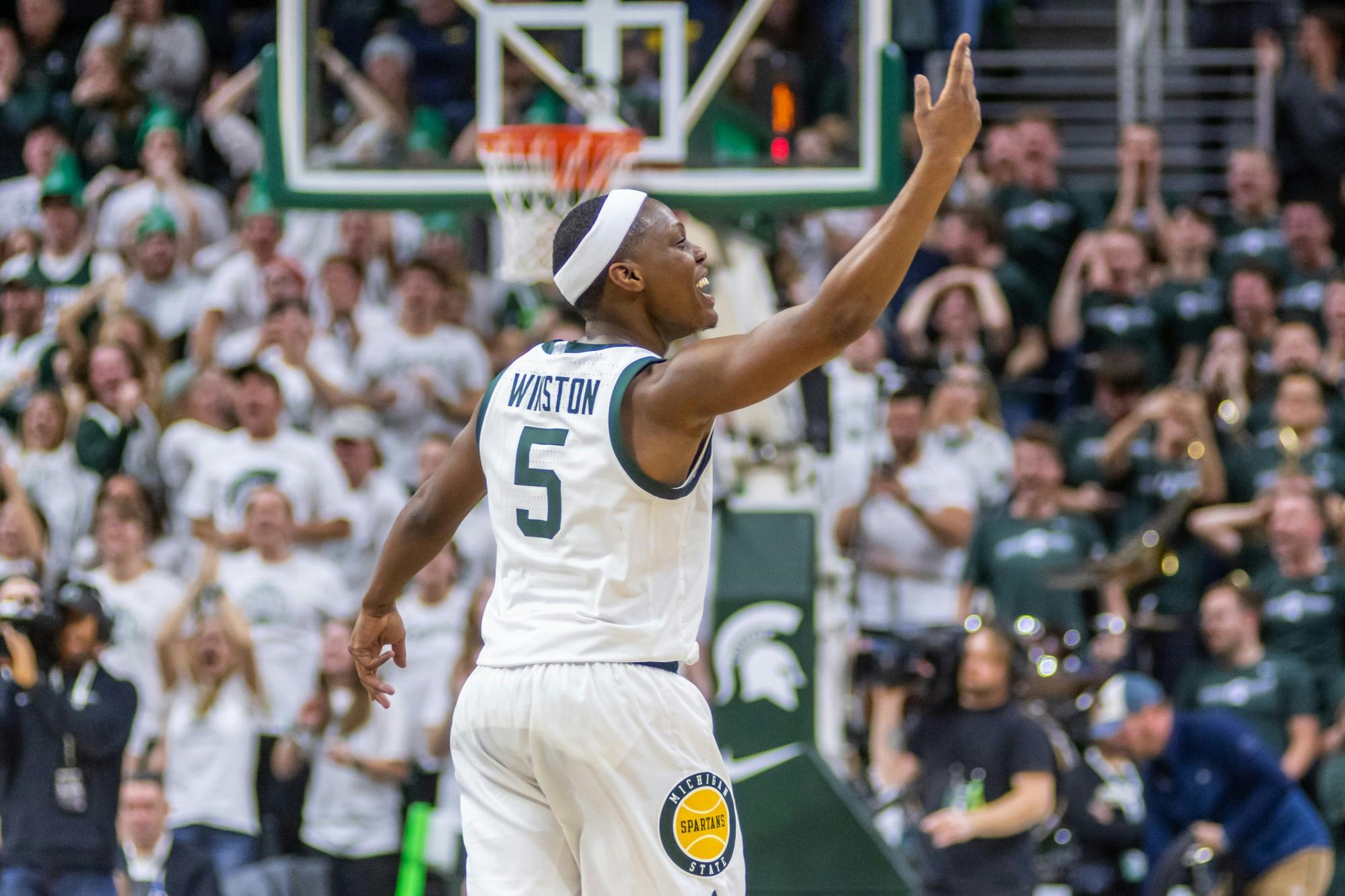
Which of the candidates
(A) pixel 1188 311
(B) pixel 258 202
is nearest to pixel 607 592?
(A) pixel 1188 311

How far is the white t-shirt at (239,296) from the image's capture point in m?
12.5

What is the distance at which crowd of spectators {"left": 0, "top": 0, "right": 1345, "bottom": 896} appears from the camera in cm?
967

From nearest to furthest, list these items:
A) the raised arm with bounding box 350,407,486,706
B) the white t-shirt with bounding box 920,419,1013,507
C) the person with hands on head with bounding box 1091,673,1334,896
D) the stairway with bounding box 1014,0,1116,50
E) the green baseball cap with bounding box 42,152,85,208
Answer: the raised arm with bounding box 350,407,486,706 < the person with hands on head with bounding box 1091,673,1334,896 < the white t-shirt with bounding box 920,419,1013,507 < the green baseball cap with bounding box 42,152,85,208 < the stairway with bounding box 1014,0,1116,50

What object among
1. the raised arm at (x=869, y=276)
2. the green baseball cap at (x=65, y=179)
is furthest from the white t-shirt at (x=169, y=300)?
the raised arm at (x=869, y=276)

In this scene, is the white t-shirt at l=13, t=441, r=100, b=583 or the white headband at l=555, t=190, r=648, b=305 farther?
the white t-shirt at l=13, t=441, r=100, b=583

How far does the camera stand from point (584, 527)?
463 cm

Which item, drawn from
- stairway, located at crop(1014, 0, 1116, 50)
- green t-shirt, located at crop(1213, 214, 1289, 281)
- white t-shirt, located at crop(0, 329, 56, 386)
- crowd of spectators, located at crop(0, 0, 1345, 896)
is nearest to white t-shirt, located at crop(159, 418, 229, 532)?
crowd of spectators, located at crop(0, 0, 1345, 896)

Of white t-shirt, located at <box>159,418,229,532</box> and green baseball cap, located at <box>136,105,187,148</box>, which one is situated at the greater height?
green baseball cap, located at <box>136,105,187,148</box>

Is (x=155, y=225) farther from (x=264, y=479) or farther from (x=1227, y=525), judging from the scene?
(x=1227, y=525)

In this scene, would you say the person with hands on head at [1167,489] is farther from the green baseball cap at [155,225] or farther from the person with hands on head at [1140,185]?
the green baseball cap at [155,225]

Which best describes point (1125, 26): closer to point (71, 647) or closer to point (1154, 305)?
point (1154, 305)

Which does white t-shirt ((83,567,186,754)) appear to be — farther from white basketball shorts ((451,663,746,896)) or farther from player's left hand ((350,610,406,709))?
white basketball shorts ((451,663,746,896))

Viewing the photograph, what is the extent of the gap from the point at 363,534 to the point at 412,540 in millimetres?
5973

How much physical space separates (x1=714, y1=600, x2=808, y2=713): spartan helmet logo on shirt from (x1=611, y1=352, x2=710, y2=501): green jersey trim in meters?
4.46
